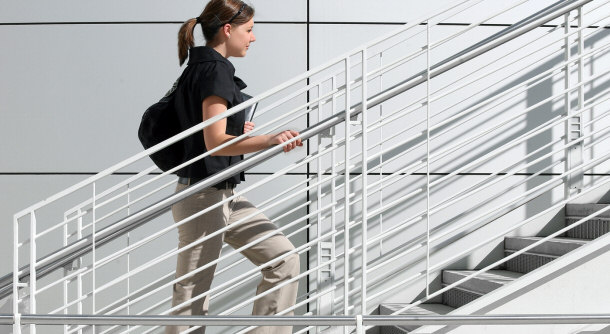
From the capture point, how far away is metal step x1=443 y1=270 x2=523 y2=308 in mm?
2801

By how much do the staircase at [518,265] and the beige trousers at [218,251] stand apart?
2.06 feet

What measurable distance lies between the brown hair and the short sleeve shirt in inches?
2.8

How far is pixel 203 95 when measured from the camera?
2.27 metres

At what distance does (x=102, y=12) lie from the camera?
3881 mm

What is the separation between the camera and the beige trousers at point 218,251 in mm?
2357

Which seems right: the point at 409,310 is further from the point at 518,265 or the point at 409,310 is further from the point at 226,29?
the point at 226,29

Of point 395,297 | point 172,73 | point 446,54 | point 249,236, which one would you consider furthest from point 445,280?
point 172,73

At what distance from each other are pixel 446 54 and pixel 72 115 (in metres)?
1.93

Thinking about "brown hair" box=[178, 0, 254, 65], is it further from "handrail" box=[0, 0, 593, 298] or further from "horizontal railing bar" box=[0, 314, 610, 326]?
"horizontal railing bar" box=[0, 314, 610, 326]

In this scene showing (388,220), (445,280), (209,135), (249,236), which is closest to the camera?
(209,135)

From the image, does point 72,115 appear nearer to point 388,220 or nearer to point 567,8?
point 388,220

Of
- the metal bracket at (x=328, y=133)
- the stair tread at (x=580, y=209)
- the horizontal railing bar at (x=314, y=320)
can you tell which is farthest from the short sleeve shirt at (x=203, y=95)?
the stair tread at (x=580, y=209)

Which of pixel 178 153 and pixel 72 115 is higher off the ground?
pixel 72 115

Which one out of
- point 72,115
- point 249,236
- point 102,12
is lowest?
point 249,236
